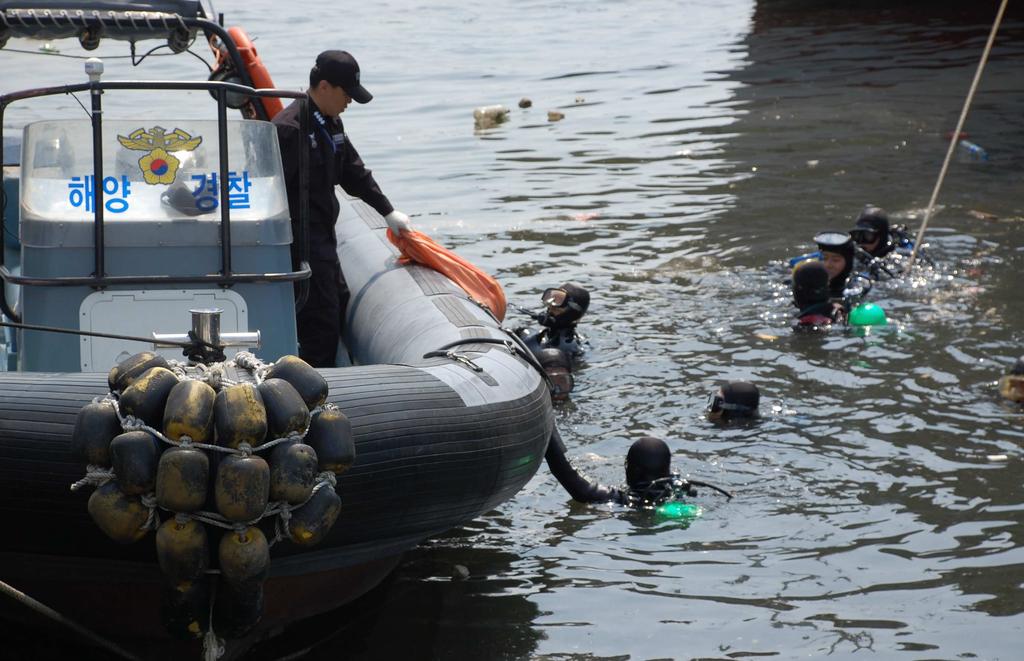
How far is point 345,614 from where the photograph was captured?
5.27 metres

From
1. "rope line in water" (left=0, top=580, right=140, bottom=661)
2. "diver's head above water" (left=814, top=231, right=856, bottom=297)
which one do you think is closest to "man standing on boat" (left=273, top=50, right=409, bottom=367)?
"rope line in water" (left=0, top=580, right=140, bottom=661)

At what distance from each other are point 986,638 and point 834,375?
3158 mm

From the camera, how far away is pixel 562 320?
8.21m

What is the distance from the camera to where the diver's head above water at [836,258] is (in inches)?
364

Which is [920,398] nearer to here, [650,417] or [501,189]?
[650,417]

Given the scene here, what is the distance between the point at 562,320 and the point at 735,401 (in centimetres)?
137

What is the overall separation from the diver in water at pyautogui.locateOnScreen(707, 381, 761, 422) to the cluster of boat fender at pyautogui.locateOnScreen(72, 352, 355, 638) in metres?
3.66

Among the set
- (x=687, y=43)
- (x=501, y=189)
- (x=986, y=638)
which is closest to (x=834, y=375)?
(x=986, y=638)

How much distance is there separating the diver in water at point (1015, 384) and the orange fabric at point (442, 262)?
113 inches

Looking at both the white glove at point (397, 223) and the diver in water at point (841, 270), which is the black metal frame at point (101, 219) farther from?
the diver in water at point (841, 270)

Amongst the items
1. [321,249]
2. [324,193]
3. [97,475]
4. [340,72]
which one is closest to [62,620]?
[97,475]

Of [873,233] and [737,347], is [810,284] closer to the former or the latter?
[737,347]

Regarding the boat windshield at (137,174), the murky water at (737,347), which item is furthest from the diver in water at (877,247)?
the boat windshield at (137,174)

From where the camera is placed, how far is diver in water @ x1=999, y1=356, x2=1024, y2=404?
7.38 meters
